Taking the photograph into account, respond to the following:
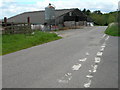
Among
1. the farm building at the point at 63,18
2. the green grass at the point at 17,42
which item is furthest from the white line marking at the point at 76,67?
the farm building at the point at 63,18

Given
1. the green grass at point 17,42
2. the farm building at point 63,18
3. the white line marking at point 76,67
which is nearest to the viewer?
the white line marking at point 76,67

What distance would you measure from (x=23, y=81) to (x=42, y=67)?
1.78 meters

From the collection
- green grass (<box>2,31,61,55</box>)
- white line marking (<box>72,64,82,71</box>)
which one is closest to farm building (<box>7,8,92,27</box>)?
green grass (<box>2,31,61,55</box>)

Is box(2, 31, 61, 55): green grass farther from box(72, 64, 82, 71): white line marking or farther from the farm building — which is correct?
the farm building

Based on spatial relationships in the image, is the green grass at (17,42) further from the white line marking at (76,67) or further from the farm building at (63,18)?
Answer: the farm building at (63,18)

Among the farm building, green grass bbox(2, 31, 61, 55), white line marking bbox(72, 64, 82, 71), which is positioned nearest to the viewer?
white line marking bbox(72, 64, 82, 71)

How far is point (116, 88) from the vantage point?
4.80 m

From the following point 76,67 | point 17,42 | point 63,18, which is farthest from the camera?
point 63,18

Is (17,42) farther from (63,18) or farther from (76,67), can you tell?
(63,18)

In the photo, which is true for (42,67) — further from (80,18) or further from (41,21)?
(80,18)

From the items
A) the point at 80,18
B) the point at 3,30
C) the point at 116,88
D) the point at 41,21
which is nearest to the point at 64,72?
the point at 116,88

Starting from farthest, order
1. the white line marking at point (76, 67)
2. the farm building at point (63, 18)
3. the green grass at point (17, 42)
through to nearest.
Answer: the farm building at point (63, 18), the green grass at point (17, 42), the white line marking at point (76, 67)

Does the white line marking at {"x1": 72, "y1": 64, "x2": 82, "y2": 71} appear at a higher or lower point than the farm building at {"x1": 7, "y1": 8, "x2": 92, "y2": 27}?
lower

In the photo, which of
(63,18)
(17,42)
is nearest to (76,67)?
(17,42)
